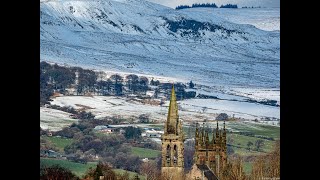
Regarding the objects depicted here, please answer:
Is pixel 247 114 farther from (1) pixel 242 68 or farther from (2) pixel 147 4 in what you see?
(2) pixel 147 4

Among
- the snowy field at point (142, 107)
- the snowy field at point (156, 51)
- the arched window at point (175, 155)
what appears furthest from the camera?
the arched window at point (175, 155)

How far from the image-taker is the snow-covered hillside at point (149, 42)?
15086 mm

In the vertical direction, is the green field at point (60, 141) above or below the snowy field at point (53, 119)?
below

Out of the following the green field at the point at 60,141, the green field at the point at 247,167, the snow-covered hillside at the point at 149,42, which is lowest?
the green field at the point at 247,167

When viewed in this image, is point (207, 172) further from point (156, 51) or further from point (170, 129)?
point (156, 51)

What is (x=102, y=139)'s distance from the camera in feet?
55.5

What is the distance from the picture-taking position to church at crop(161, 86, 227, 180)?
17.9 metres

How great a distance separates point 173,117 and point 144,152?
1609mm

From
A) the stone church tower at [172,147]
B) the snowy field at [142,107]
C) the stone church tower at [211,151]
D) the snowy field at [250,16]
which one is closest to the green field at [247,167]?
the snowy field at [142,107]

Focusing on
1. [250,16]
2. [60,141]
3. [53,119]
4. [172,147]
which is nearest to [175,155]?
[172,147]

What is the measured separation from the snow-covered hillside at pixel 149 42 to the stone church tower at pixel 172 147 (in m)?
1.04

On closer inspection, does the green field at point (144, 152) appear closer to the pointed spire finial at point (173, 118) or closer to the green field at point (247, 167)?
the pointed spire finial at point (173, 118)

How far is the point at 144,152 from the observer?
18266mm
